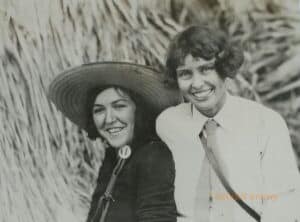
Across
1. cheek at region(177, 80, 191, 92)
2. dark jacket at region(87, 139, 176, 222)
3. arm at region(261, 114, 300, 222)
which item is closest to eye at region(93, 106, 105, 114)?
dark jacket at region(87, 139, 176, 222)

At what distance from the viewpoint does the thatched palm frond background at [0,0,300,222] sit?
170 centimetres

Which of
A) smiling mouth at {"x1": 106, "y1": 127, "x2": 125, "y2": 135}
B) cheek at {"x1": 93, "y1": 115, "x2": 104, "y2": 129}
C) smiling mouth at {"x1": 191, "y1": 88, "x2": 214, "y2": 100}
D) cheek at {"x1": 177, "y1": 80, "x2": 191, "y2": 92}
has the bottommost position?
smiling mouth at {"x1": 106, "y1": 127, "x2": 125, "y2": 135}

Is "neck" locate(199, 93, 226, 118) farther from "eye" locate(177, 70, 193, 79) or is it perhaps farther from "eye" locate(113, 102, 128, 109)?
"eye" locate(113, 102, 128, 109)

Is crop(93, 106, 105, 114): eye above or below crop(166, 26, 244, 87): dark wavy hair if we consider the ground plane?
below

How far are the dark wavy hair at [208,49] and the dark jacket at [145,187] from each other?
24cm

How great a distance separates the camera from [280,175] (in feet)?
5.53

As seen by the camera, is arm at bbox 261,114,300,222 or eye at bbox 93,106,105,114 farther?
eye at bbox 93,106,105,114

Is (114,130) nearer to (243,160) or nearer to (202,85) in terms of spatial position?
(202,85)

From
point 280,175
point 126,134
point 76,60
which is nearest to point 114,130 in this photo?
point 126,134

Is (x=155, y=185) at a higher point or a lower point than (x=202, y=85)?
lower

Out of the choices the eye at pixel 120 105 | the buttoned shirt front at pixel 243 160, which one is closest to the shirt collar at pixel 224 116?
the buttoned shirt front at pixel 243 160

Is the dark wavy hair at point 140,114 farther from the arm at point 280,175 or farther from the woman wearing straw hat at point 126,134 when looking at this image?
the arm at point 280,175

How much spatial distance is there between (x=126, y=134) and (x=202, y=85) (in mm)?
295

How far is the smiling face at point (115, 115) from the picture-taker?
1.76 meters
